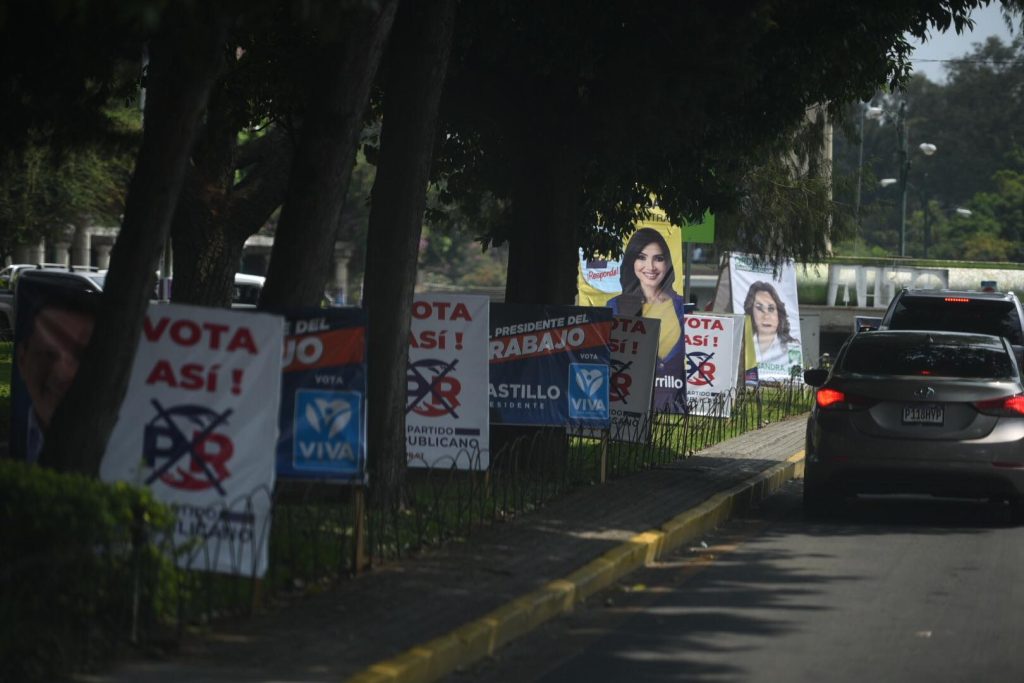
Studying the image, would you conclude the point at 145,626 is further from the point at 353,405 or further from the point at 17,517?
the point at 353,405

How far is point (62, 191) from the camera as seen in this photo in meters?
44.3

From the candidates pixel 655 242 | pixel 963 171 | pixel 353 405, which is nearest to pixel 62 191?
pixel 655 242

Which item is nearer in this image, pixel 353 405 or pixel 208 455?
pixel 208 455

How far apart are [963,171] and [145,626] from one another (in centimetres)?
9982

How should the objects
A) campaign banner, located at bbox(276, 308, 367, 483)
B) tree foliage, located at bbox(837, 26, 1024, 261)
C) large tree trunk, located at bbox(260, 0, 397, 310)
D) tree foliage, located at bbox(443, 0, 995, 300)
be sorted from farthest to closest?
tree foliage, located at bbox(837, 26, 1024, 261) < tree foliage, located at bbox(443, 0, 995, 300) < large tree trunk, located at bbox(260, 0, 397, 310) < campaign banner, located at bbox(276, 308, 367, 483)

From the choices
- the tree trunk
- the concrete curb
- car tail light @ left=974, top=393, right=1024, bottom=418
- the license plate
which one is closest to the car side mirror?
the concrete curb

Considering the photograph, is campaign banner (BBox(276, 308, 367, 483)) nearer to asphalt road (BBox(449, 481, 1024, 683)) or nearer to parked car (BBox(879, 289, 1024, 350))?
asphalt road (BBox(449, 481, 1024, 683))

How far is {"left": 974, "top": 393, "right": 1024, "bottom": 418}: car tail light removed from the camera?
42.0ft

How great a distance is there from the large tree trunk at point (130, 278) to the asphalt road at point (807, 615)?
2.25 meters

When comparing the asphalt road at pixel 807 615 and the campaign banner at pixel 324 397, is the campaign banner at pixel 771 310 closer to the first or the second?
the asphalt road at pixel 807 615

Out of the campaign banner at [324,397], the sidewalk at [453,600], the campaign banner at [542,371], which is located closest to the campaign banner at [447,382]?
the sidewalk at [453,600]

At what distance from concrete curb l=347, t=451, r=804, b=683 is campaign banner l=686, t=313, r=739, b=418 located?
7.83 meters

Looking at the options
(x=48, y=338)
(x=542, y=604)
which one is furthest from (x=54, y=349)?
(x=542, y=604)

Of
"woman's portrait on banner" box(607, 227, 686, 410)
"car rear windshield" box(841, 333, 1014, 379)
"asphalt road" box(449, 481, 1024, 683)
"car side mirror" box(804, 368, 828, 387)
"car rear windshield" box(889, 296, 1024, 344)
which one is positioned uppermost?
"woman's portrait on banner" box(607, 227, 686, 410)
